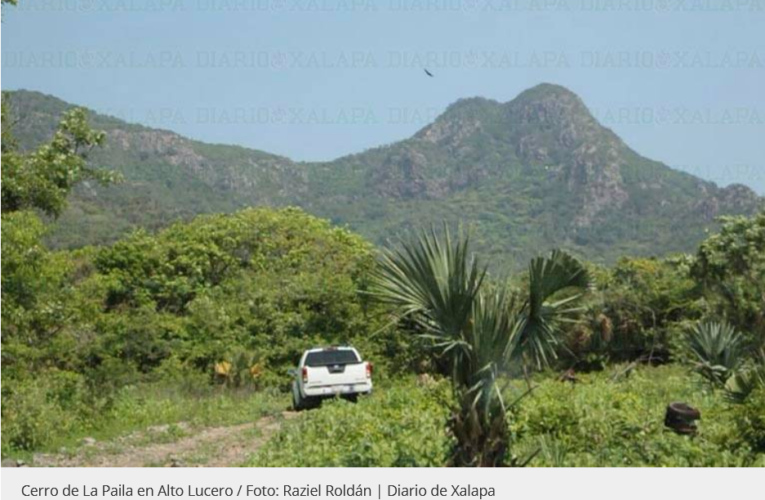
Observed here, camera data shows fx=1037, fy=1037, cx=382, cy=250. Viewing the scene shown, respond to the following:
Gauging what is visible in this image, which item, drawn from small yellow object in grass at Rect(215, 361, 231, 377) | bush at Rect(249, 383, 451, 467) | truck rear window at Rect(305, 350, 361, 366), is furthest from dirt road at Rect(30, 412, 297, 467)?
small yellow object in grass at Rect(215, 361, 231, 377)

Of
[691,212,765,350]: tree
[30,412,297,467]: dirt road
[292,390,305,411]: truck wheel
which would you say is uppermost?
[691,212,765,350]: tree

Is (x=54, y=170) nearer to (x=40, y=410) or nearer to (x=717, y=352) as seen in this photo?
(x=40, y=410)

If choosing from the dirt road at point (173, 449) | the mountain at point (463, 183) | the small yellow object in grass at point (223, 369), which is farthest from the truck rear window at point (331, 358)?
the mountain at point (463, 183)

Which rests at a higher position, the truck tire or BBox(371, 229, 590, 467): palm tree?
BBox(371, 229, 590, 467): palm tree

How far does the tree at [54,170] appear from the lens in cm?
1524

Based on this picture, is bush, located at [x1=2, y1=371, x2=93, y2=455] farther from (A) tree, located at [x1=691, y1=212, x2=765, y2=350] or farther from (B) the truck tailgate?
(A) tree, located at [x1=691, y1=212, x2=765, y2=350]

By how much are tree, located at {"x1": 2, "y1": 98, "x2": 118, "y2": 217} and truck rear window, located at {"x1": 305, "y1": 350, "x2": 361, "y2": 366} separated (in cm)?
678

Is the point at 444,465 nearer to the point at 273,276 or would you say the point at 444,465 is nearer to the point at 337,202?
the point at 273,276

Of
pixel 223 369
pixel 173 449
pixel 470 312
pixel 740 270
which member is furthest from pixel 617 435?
pixel 740 270

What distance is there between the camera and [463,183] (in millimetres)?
100625

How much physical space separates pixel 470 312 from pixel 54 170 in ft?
27.0

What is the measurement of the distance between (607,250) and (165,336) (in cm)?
4862

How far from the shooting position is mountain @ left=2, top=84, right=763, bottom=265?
72188 millimetres

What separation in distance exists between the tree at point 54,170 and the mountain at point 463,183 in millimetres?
40812
